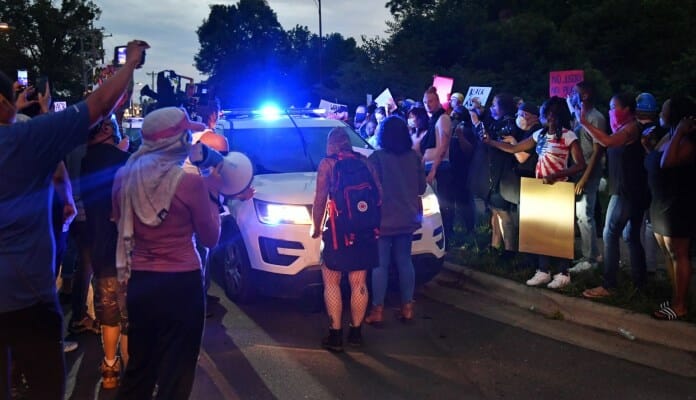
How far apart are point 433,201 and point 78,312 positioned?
3535 millimetres

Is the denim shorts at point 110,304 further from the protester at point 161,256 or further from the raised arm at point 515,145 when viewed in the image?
the raised arm at point 515,145

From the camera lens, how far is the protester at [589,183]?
646cm

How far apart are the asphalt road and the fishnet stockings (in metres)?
0.27

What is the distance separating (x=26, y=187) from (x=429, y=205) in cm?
442

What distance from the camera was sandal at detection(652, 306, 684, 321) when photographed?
528cm

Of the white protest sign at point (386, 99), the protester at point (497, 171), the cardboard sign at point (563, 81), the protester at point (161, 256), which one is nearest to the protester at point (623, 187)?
the protester at point (497, 171)

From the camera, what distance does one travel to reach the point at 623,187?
5.84m

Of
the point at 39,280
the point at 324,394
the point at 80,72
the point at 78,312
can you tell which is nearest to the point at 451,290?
the point at 324,394

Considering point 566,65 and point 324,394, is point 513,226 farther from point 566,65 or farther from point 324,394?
point 566,65

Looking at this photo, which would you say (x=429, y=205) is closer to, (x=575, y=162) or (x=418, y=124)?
(x=575, y=162)

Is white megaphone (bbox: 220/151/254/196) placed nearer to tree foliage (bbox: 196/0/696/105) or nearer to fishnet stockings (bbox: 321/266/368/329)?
fishnet stockings (bbox: 321/266/368/329)

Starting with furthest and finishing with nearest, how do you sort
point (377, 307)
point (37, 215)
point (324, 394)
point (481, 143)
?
1. point (481, 143)
2. point (377, 307)
3. point (324, 394)
4. point (37, 215)

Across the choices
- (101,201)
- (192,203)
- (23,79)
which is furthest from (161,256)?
(23,79)

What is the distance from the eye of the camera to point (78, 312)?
572cm
